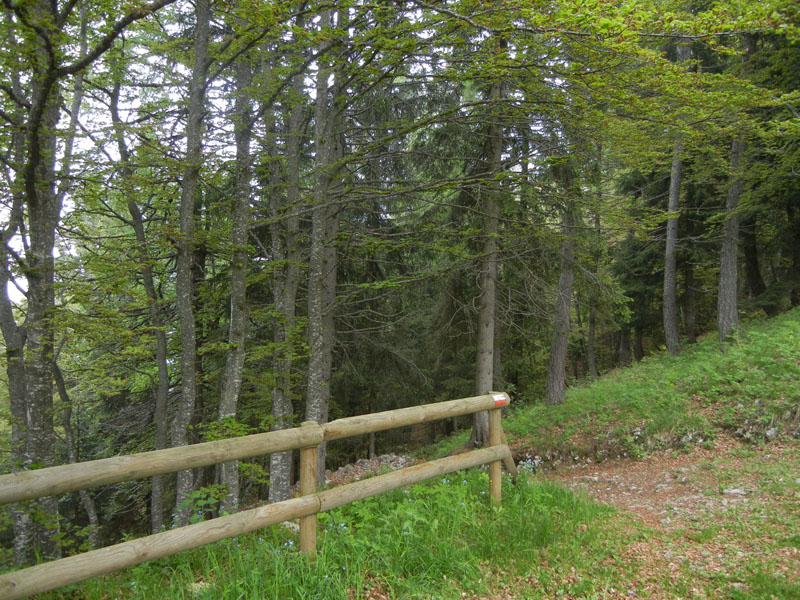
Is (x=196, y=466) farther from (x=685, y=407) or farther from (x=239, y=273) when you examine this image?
(x=685, y=407)

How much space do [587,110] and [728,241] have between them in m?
10.4

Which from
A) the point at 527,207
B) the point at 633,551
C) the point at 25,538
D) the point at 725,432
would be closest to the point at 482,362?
the point at 527,207

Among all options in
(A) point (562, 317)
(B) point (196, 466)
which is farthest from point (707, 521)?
(A) point (562, 317)

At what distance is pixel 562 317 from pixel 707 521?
→ 7.38 m

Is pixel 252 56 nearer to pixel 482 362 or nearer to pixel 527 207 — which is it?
pixel 527 207

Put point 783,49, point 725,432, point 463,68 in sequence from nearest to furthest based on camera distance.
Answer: point 463,68 < point 725,432 < point 783,49

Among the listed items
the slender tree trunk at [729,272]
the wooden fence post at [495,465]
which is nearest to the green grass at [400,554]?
the wooden fence post at [495,465]

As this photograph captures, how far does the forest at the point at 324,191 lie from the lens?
576 centimetres

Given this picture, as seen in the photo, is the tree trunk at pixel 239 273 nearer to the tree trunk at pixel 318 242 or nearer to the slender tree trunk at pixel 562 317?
the tree trunk at pixel 318 242

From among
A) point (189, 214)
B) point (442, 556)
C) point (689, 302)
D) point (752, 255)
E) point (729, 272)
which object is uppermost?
point (189, 214)

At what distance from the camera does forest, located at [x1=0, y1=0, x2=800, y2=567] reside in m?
5.76

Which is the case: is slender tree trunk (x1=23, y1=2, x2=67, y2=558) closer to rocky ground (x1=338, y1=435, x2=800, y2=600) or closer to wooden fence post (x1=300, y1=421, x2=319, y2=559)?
wooden fence post (x1=300, y1=421, x2=319, y2=559)

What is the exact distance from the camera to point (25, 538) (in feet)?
19.6

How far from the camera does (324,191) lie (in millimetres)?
7715
